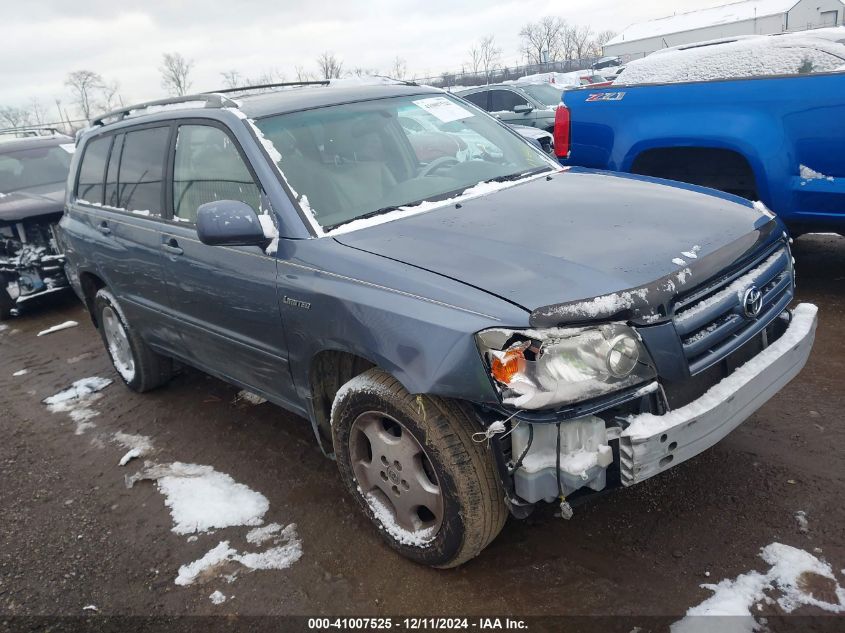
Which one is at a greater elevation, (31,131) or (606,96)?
(31,131)

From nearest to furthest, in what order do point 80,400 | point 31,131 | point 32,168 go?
point 80,400 → point 32,168 → point 31,131

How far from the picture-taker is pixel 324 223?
2.73 metres

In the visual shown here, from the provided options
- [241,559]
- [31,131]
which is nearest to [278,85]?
[241,559]

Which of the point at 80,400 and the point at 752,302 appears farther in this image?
the point at 80,400

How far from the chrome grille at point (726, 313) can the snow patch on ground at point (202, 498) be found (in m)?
2.09

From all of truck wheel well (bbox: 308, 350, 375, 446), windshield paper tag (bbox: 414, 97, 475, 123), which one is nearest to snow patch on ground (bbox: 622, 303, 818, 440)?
truck wheel well (bbox: 308, 350, 375, 446)

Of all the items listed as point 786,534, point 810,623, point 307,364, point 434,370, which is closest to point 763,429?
point 786,534

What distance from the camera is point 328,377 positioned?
2.82 m

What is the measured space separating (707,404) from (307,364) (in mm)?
1572

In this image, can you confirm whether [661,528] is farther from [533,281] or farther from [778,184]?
[778,184]

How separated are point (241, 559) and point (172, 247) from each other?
164cm

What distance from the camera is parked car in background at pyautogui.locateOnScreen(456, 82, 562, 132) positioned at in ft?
39.5

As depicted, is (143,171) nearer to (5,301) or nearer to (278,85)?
(278,85)

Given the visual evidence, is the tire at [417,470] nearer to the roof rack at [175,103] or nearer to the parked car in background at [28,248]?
the roof rack at [175,103]
